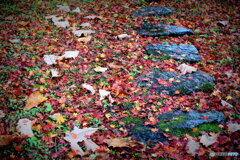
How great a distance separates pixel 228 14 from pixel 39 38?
6401mm

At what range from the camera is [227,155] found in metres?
2.62

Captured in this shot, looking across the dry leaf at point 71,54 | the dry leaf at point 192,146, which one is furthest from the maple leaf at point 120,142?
the dry leaf at point 71,54

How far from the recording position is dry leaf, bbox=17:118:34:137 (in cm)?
275

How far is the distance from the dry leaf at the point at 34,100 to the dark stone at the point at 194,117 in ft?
6.63

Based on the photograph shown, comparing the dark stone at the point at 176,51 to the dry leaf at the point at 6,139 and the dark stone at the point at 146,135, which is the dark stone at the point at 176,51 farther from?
the dry leaf at the point at 6,139

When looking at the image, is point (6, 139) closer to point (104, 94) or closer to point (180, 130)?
point (104, 94)

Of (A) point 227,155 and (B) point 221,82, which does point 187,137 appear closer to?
(A) point 227,155

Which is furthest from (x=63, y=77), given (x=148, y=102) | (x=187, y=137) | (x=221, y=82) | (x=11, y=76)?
(x=221, y=82)

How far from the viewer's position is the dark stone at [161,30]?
5.55 m

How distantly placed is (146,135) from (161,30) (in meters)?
3.60

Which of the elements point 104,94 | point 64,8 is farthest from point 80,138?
point 64,8

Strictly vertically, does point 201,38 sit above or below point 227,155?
above

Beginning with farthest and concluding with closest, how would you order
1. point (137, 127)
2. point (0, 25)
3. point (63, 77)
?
point (0, 25), point (63, 77), point (137, 127)

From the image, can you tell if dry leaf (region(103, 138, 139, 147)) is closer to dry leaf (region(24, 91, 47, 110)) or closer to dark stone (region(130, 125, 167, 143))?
dark stone (region(130, 125, 167, 143))
